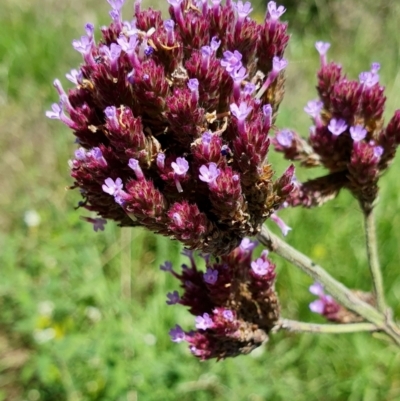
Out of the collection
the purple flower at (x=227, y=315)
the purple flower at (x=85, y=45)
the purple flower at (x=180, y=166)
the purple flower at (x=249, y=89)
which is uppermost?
the purple flower at (x=85, y=45)

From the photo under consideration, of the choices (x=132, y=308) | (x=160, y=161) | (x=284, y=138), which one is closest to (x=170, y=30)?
(x=160, y=161)

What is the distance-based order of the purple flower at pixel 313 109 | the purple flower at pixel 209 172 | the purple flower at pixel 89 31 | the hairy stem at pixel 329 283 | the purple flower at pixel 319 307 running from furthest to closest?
the purple flower at pixel 319 307, the purple flower at pixel 313 109, the hairy stem at pixel 329 283, the purple flower at pixel 89 31, the purple flower at pixel 209 172

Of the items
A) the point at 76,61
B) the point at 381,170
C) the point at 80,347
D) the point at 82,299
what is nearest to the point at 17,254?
the point at 82,299

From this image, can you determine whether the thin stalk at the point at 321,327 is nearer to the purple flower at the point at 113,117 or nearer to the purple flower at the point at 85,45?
the purple flower at the point at 113,117

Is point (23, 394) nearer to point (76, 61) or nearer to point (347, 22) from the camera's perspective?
point (76, 61)

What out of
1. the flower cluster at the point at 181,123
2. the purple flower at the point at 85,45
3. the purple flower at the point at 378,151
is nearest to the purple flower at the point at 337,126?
the purple flower at the point at 378,151

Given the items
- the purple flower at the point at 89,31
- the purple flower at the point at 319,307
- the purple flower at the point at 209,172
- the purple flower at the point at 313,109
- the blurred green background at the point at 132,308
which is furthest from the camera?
the blurred green background at the point at 132,308
